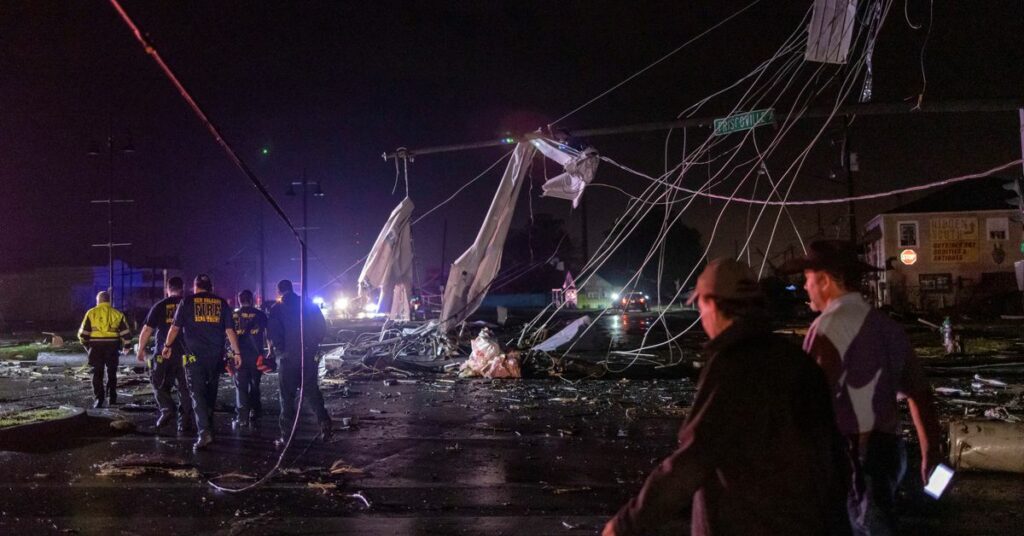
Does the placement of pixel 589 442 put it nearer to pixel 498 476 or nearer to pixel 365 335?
pixel 498 476

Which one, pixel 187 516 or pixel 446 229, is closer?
pixel 187 516

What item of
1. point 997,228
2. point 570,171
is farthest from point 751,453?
point 997,228

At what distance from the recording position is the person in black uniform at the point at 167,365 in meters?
8.73

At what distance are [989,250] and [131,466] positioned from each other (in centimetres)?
4766

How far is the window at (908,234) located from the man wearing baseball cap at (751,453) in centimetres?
4754

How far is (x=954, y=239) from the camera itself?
4184 cm

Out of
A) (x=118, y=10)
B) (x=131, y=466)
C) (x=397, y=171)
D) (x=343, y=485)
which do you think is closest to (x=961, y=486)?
(x=343, y=485)

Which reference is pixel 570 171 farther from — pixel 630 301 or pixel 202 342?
pixel 202 342

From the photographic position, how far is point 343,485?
20.9 feet

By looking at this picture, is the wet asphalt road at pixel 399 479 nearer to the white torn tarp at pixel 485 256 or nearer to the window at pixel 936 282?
the white torn tarp at pixel 485 256

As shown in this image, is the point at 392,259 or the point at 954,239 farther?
the point at 954,239

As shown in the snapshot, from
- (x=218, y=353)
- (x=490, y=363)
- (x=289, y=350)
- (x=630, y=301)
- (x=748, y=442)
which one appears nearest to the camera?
(x=748, y=442)

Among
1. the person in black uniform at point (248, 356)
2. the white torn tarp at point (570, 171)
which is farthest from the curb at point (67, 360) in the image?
the white torn tarp at point (570, 171)

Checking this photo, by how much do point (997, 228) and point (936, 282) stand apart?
16.2ft
